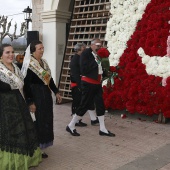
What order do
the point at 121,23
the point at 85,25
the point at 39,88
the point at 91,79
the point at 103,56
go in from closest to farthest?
the point at 39,88 → the point at 91,79 → the point at 103,56 → the point at 121,23 → the point at 85,25

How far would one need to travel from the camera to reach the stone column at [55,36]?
29.1 feet

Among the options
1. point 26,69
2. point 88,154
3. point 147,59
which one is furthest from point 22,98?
point 147,59

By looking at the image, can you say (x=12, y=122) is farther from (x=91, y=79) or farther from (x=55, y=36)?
(x=55, y=36)

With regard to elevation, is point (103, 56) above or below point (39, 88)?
above

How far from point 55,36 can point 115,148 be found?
16.8 ft

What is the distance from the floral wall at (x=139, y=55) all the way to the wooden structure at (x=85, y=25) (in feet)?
1.60

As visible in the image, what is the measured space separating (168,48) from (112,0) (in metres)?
2.00

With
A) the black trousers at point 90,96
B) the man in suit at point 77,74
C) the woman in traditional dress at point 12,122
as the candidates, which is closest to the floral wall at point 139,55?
the man in suit at point 77,74

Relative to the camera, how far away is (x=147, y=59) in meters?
6.19

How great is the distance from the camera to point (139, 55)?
6340mm

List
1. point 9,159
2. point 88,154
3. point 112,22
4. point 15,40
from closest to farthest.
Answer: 1. point 9,159
2. point 88,154
3. point 112,22
4. point 15,40

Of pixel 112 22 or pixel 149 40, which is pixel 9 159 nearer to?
pixel 149 40

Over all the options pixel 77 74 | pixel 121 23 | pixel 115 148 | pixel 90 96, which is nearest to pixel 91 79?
pixel 90 96

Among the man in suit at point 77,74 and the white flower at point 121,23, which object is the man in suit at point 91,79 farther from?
the white flower at point 121,23
